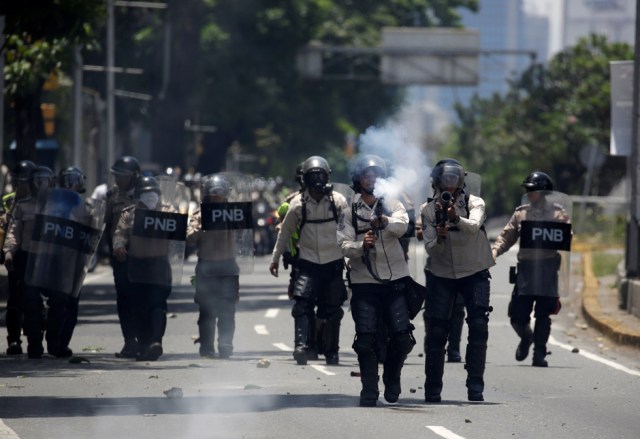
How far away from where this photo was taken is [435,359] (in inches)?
458

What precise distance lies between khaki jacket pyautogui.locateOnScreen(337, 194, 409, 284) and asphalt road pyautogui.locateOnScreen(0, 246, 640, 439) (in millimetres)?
882

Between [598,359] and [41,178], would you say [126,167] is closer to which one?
[41,178]

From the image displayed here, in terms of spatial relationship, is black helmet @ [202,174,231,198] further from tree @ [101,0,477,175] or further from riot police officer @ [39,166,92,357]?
tree @ [101,0,477,175]

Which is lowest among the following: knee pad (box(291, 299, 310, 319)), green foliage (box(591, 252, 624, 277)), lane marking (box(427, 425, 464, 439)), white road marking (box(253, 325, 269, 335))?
green foliage (box(591, 252, 624, 277))

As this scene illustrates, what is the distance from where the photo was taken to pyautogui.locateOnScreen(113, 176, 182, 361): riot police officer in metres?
14.7

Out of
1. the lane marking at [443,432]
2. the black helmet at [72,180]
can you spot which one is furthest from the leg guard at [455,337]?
the lane marking at [443,432]

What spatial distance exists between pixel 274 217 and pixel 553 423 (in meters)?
26.8

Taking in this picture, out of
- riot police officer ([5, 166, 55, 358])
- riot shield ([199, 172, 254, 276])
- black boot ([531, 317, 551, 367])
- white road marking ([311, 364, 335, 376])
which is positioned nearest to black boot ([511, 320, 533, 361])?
black boot ([531, 317, 551, 367])

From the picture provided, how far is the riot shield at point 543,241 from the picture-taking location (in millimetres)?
14438

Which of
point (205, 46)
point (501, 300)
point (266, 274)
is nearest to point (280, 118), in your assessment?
point (205, 46)

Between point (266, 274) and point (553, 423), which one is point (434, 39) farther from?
point (553, 423)

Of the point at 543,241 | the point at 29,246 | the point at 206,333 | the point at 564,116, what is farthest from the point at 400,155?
the point at 564,116

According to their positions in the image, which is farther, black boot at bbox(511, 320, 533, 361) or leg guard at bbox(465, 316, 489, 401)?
black boot at bbox(511, 320, 533, 361)

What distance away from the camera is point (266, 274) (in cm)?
3041
